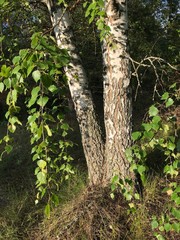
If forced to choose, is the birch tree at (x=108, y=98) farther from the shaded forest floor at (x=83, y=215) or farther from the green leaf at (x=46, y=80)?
the green leaf at (x=46, y=80)

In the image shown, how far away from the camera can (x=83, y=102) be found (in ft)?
11.8


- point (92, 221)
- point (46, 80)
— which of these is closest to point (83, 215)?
point (92, 221)

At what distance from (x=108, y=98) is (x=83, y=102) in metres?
0.48

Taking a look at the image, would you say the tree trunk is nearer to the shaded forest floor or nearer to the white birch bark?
the white birch bark

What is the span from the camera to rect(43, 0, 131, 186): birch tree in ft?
9.75

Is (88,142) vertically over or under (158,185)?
over

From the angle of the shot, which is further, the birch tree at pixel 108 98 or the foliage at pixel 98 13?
the birch tree at pixel 108 98

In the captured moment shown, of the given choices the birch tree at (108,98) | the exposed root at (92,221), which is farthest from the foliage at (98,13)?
the exposed root at (92,221)

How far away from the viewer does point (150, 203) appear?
3.30 meters

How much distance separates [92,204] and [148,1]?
839 centimetres

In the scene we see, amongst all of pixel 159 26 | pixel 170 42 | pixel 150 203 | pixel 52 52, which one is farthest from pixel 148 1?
pixel 52 52

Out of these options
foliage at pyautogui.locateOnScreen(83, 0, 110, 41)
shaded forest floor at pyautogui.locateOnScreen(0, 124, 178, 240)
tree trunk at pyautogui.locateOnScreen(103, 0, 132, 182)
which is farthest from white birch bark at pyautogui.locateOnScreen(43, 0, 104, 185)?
foliage at pyautogui.locateOnScreen(83, 0, 110, 41)

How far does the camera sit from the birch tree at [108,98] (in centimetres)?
297

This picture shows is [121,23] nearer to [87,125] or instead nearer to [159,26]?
[87,125]
